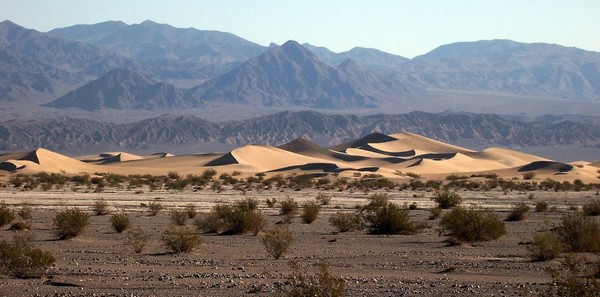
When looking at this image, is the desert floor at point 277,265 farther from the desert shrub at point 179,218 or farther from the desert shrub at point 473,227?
the desert shrub at point 179,218

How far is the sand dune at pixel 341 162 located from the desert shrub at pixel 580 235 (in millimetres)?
53173

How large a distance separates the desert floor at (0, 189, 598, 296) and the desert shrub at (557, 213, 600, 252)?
3.39ft

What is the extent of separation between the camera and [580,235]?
20516mm

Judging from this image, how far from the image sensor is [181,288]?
1623cm

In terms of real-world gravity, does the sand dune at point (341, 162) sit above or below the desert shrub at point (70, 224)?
below

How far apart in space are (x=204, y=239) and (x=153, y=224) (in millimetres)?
4874

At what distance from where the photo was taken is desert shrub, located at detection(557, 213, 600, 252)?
20188 millimetres

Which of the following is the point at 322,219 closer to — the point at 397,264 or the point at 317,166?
the point at 397,264

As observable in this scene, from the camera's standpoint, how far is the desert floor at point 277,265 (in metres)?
16.0

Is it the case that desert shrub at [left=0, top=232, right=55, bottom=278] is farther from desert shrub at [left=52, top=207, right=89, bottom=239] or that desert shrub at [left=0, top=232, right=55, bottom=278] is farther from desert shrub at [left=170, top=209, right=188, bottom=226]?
desert shrub at [left=170, top=209, right=188, bottom=226]

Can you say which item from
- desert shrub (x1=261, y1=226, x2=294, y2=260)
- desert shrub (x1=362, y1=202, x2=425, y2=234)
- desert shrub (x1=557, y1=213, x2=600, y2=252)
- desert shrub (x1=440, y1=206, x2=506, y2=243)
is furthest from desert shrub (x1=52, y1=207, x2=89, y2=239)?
desert shrub (x1=557, y1=213, x2=600, y2=252)

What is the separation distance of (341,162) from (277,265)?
292 ft

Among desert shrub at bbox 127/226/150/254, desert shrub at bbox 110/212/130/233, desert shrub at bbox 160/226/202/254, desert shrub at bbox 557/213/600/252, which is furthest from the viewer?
desert shrub at bbox 110/212/130/233

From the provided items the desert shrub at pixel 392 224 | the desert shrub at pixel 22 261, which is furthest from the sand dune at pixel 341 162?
the desert shrub at pixel 22 261
